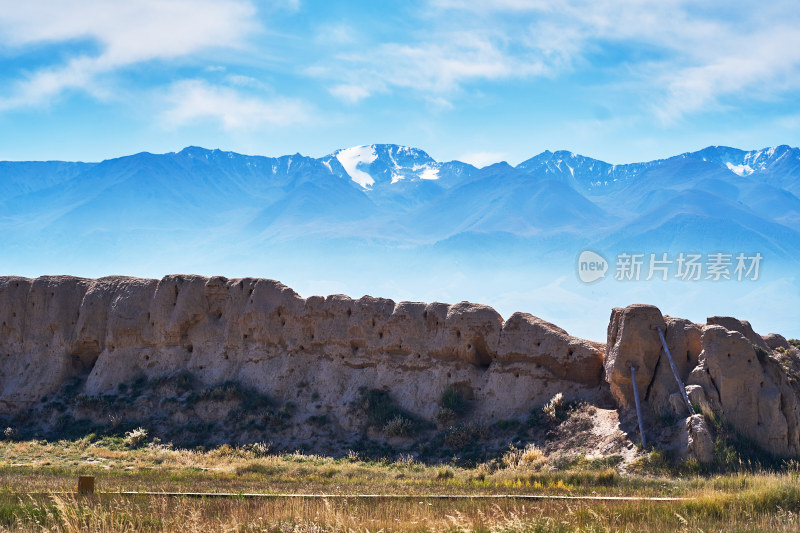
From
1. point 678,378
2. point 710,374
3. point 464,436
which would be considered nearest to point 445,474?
point 464,436

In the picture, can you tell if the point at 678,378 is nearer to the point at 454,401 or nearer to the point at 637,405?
the point at 637,405

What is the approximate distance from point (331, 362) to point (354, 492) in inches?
485

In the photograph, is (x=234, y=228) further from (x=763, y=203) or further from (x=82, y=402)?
(x=82, y=402)

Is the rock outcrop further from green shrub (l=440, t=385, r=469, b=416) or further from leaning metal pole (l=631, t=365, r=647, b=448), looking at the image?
green shrub (l=440, t=385, r=469, b=416)

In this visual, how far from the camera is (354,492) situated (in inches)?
676

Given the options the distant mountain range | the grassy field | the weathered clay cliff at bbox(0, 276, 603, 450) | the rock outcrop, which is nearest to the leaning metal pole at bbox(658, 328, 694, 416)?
the rock outcrop

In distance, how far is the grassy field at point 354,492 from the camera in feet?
41.1

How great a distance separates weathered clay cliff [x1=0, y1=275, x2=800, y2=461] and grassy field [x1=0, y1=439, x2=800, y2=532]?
2.26 meters

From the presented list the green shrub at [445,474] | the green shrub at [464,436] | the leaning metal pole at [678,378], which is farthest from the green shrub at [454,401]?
the leaning metal pole at [678,378]

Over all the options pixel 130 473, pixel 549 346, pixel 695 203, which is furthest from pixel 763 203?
pixel 130 473

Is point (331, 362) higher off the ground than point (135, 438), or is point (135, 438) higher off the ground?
point (331, 362)

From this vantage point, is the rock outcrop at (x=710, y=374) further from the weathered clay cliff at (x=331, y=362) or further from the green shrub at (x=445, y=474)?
the green shrub at (x=445, y=474)

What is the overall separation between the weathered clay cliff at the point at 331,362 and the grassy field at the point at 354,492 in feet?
7.42

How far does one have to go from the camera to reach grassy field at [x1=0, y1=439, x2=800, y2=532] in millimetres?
12516
